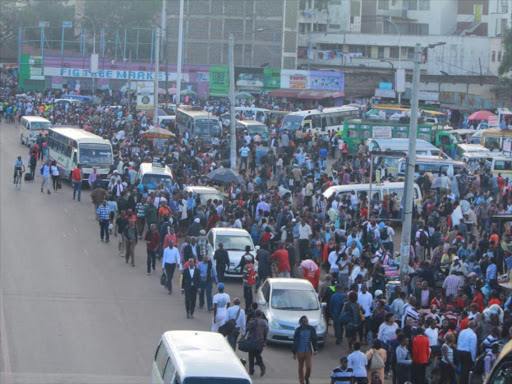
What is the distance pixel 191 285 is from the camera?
20328mm

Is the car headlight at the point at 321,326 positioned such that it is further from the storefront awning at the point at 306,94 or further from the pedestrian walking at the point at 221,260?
the storefront awning at the point at 306,94

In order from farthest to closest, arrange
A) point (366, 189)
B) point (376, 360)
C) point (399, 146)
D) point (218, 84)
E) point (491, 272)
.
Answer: point (218, 84) < point (399, 146) < point (366, 189) < point (491, 272) < point (376, 360)

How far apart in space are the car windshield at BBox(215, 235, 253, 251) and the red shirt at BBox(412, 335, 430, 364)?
31.5ft

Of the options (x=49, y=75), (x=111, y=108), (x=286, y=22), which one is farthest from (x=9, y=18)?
(x=111, y=108)

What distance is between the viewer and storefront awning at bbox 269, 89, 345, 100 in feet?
250

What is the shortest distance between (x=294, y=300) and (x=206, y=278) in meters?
2.42

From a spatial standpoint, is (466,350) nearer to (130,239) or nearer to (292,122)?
(130,239)

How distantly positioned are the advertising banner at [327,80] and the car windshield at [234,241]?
53077 millimetres

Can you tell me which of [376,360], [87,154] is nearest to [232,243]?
[376,360]

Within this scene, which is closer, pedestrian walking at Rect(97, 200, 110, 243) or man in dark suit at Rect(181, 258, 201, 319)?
man in dark suit at Rect(181, 258, 201, 319)

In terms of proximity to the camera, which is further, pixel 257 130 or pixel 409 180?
pixel 257 130

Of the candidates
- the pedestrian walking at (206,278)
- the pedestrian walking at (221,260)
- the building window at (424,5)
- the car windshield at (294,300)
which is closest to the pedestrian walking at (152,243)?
the pedestrian walking at (221,260)

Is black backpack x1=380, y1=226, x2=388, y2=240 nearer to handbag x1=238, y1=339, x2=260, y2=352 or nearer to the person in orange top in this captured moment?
the person in orange top

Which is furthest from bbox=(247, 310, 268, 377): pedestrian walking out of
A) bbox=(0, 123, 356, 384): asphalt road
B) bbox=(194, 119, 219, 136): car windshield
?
bbox=(194, 119, 219, 136): car windshield
